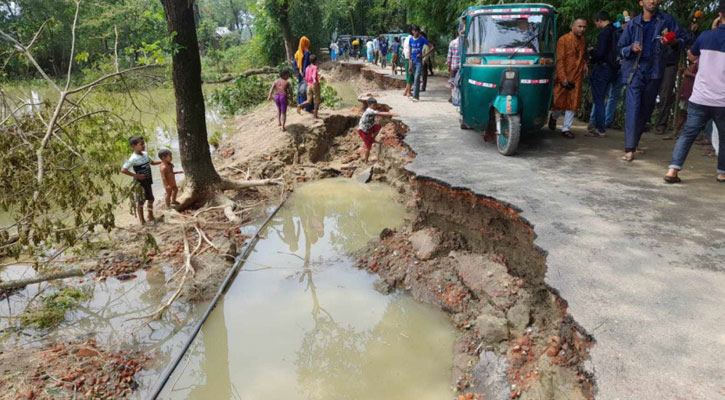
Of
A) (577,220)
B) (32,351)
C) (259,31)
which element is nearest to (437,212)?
(577,220)

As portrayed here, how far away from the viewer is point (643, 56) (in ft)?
19.0

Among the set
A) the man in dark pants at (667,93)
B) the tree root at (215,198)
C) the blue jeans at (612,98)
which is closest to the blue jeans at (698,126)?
the blue jeans at (612,98)

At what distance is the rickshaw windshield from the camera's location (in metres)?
6.52

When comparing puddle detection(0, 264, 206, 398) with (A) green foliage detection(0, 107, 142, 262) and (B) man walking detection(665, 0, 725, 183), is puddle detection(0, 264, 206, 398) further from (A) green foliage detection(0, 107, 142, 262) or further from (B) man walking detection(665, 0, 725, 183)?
(B) man walking detection(665, 0, 725, 183)

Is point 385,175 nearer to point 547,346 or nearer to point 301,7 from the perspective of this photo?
point 547,346

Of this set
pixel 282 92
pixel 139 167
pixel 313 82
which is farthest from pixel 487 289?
pixel 313 82

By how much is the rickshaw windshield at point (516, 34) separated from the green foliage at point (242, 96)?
1144 centimetres

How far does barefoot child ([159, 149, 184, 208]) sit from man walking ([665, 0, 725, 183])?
21.8ft

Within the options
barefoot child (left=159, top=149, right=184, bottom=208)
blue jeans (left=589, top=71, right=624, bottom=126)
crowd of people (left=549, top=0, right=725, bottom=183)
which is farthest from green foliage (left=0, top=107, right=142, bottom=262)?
blue jeans (left=589, top=71, right=624, bottom=126)

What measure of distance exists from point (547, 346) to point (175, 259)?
4468mm

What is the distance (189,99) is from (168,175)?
120cm

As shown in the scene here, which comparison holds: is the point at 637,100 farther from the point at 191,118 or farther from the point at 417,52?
the point at 191,118

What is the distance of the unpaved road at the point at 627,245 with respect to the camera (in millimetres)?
2547

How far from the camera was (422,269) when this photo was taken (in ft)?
16.4
